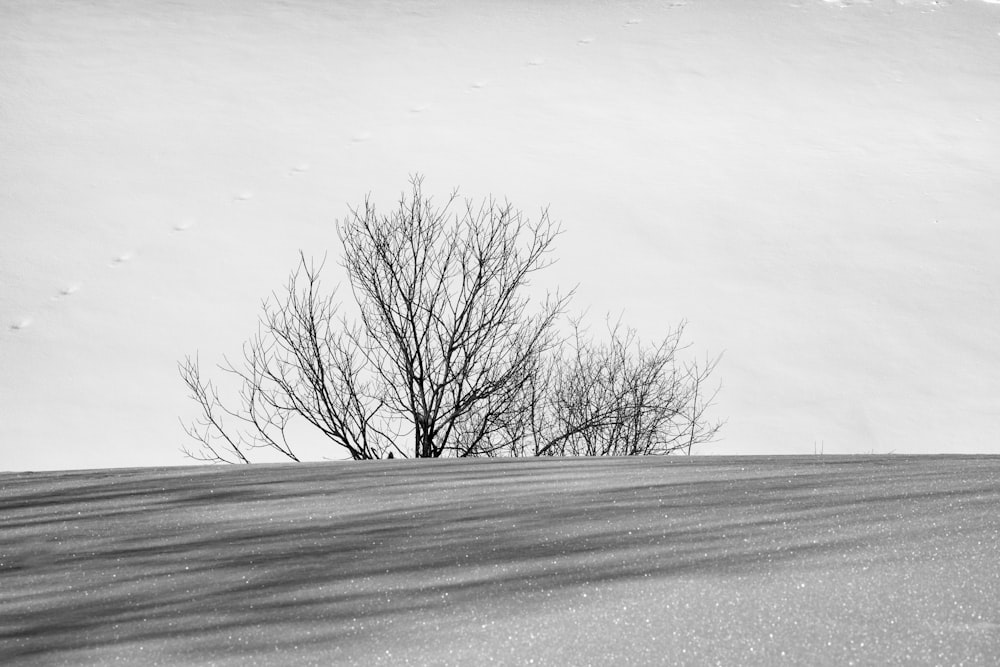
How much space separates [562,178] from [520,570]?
36111 millimetres

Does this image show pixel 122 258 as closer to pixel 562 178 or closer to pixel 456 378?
pixel 562 178

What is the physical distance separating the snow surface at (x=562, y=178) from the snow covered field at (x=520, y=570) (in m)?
23.9

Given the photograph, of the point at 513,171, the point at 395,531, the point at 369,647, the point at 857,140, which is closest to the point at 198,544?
the point at 395,531

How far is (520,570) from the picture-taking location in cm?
287

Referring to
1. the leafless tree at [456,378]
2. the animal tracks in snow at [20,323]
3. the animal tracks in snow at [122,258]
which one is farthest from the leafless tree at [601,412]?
the animal tracks in snow at [20,323]

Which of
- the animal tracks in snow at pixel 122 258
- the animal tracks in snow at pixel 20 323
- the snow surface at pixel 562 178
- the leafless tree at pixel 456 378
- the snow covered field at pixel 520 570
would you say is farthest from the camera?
the animal tracks in snow at pixel 122 258

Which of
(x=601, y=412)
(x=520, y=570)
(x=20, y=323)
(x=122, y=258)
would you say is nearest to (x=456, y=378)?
(x=601, y=412)

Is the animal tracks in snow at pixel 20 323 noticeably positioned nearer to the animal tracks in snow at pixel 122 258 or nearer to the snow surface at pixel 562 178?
the snow surface at pixel 562 178

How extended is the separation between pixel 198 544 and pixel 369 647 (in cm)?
115

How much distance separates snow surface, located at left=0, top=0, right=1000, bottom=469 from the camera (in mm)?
31688

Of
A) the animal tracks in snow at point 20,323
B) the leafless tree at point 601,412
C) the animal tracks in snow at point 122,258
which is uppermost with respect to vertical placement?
the animal tracks in snow at point 122,258

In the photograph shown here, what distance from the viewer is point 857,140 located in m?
40.5

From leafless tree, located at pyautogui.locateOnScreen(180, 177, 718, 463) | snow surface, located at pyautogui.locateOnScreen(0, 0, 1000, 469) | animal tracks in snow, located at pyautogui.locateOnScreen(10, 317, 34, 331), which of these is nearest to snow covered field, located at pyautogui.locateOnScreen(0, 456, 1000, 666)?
leafless tree, located at pyautogui.locateOnScreen(180, 177, 718, 463)

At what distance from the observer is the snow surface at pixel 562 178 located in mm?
31688
